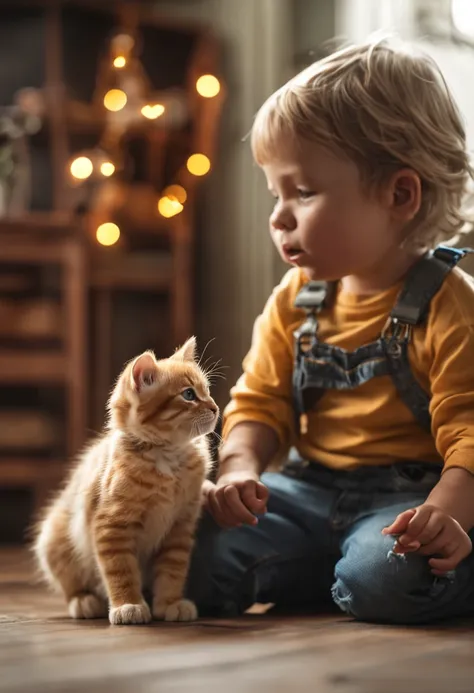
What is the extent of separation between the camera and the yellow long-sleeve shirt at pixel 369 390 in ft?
4.13

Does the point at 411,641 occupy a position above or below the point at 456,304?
below

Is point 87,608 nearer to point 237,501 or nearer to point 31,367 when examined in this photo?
point 237,501

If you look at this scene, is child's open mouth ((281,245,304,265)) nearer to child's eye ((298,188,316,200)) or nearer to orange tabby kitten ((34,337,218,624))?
child's eye ((298,188,316,200))

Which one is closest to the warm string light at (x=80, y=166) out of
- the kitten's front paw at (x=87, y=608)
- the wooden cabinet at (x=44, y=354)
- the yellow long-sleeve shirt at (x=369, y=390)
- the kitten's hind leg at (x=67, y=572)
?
the yellow long-sleeve shirt at (x=369, y=390)

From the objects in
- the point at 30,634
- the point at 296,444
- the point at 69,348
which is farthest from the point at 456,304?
the point at 69,348

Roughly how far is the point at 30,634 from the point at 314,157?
2.25 feet

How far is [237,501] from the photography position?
4.13ft

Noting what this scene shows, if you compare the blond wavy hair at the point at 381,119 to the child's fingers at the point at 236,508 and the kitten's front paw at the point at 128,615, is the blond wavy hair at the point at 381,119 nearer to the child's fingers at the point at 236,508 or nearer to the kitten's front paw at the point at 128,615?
the child's fingers at the point at 236,508

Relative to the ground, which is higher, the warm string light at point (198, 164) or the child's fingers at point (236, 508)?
the warm string light at point (198, 164)

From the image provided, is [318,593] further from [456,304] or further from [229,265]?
[229,265]

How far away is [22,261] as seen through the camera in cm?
266

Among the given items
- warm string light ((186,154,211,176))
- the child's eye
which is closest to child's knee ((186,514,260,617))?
the child's eye

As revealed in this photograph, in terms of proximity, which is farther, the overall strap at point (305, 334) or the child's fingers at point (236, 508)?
the overall strap at point (305, 334)

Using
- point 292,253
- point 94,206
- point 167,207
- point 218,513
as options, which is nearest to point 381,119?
point 292,253
